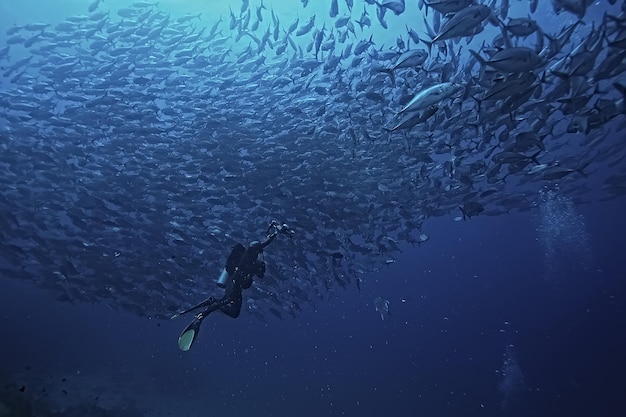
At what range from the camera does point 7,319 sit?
33.0 metres

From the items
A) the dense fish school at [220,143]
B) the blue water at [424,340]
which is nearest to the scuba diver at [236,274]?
the dense fish school at [220,143]

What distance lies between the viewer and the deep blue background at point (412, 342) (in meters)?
33.6

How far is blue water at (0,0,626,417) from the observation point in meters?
32.6

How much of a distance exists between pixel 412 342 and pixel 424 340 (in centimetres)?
266

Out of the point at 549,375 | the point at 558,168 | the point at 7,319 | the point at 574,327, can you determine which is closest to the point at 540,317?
the point at 574,327

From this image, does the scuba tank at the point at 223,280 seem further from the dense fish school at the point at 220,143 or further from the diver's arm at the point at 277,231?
A: the dense fish school at the point at 220,143

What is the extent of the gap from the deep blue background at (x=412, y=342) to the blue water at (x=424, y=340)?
0.62ft

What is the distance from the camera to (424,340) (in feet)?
175

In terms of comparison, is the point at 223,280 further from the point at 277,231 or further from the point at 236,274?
the point at 277,231

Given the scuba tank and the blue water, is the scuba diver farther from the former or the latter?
the blue water

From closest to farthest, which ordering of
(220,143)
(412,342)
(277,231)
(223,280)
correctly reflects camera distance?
(277,231)
(223,280)
(220,143)
(412,342)

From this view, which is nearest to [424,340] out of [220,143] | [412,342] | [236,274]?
[412,342]

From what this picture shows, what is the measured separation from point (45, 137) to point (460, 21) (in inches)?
523

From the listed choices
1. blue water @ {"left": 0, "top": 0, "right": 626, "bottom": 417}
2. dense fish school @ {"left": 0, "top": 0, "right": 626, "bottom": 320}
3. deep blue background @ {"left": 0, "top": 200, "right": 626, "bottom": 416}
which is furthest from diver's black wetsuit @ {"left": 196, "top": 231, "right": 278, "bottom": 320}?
deep blue background @ {"left": 0, "top": 200, "right": 626, "bottom": 416}
